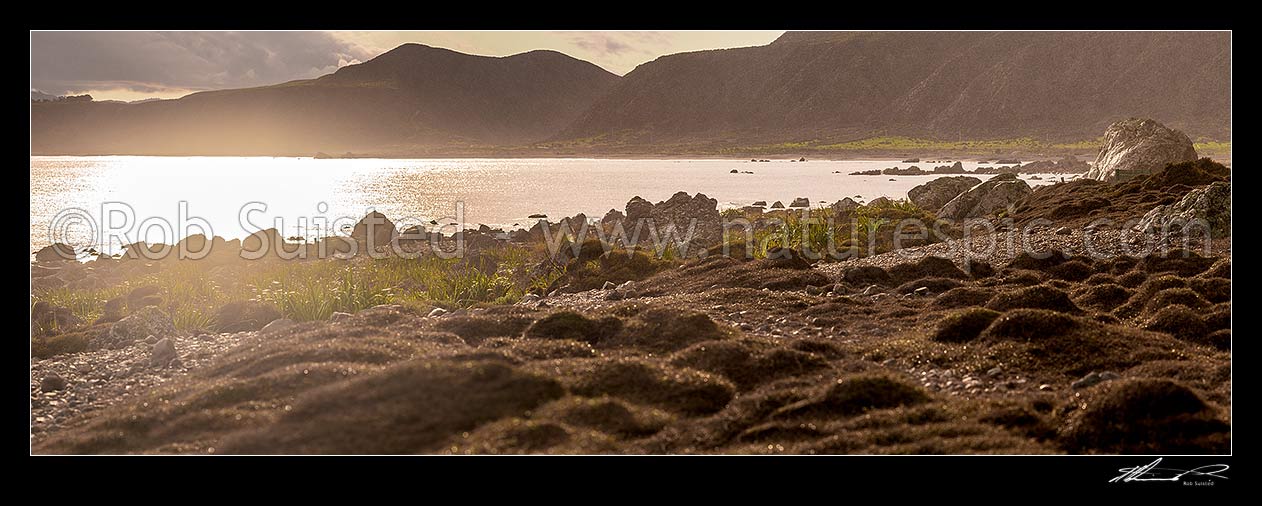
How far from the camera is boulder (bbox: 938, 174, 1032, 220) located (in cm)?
3123

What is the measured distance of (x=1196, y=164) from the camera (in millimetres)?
27734

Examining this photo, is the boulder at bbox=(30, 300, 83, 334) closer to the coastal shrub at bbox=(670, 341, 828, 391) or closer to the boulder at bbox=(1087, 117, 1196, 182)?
the coastal shrub at bbox=(670, 341, 828, 391)

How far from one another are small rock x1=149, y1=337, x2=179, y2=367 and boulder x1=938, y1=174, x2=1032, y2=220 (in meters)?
26.4

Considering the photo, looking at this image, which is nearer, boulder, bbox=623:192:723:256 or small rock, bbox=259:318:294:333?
small rock, bbox=259:318:294:333

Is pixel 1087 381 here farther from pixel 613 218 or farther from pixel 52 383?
pixel 613 218

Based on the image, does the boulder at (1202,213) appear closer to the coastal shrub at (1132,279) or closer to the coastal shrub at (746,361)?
the coastal shrub at (1132,279)

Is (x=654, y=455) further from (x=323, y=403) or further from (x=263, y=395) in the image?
(x=263, y=395)

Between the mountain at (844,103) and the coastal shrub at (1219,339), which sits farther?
the mountain at (844,103)

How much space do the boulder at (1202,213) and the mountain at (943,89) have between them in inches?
3936

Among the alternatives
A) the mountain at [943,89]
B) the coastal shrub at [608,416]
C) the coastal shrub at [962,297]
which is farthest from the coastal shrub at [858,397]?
the mountain at [943,89]

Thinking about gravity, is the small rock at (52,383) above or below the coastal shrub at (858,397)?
below

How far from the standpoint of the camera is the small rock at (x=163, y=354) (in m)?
11.6

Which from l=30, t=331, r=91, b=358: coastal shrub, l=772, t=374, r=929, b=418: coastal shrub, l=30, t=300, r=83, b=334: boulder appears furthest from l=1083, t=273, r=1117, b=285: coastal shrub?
l=30, t=300, r=83, b=334: boulder
